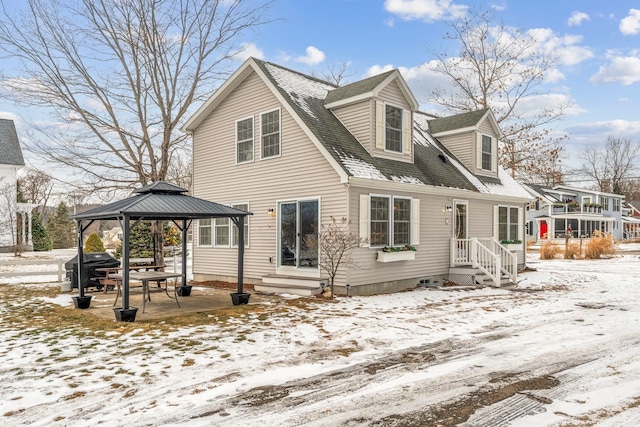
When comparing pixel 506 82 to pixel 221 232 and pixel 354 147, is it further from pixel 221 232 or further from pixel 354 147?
pixel 221 232

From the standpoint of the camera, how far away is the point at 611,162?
59.8m

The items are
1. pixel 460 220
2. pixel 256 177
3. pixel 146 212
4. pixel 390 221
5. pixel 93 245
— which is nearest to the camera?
pixel 146 212

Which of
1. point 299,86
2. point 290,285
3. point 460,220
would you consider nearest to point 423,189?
point 460,220

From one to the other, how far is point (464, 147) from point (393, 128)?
15.3 feet

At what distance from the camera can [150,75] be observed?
15828mm

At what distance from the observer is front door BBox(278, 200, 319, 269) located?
11.6m

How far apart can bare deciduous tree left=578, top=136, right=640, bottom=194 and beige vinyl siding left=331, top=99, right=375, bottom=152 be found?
5659 centimetres

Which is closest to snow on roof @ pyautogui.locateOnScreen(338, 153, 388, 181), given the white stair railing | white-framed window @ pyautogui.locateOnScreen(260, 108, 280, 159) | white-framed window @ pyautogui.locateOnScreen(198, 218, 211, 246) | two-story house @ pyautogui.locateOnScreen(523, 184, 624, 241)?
white-framed window @ pyautogui.locateOnScreen(260, 108, 280, 159)

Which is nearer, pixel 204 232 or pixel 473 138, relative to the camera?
pixel 204 232

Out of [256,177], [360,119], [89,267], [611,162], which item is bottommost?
[89,267]

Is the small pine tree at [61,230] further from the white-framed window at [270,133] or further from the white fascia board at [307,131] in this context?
the white fascia board at [307,131]

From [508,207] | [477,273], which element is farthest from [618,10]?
[477,273]

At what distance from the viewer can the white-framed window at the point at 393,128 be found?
12539 millimetres

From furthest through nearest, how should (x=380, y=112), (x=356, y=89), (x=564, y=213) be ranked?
(x=564, y=213)
(x=356, y=89)
(x=380, y=112)
